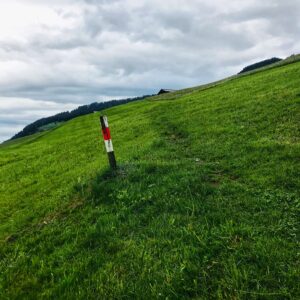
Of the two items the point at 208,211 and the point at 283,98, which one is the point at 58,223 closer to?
the point at 208,211

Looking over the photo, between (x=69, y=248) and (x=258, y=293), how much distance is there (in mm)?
3993

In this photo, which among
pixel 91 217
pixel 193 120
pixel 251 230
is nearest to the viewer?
pixel 251 230

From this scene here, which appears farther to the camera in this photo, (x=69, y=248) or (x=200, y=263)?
(x=69, y=248)

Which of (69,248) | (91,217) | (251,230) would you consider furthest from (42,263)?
(251,230)

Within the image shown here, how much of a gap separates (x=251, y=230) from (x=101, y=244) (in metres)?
2.99

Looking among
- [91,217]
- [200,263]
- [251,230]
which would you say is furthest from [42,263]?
[251,230]

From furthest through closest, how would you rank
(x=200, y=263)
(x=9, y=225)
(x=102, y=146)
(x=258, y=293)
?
(x=102, y=146), (x=9, y=225), (x=200, y=263), (x=258, y=293)

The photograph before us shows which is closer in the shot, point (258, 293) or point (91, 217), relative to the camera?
point (258, 293)

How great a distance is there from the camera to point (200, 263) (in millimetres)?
6043

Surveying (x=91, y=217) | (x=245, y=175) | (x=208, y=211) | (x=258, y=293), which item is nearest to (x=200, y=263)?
(x=258, y=293)

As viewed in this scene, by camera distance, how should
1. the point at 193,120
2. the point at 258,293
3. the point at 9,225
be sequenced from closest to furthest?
the point at 258,293 → the point at 9,225 → the point at 193,120

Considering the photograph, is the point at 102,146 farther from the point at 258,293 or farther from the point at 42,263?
the point at 258,293

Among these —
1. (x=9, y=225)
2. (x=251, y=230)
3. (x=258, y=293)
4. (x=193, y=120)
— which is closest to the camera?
(x=258, y=293)

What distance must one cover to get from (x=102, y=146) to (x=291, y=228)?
17.5 meters
